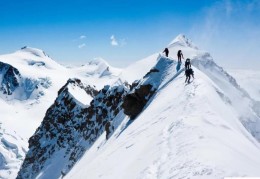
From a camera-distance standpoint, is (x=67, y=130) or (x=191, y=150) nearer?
(x=191, y=150)

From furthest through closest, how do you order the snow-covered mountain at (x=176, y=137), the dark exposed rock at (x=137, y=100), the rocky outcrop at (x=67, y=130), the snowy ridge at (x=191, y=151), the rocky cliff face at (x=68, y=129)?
1. the rocky outcrop at (x=67, y=130)
2. the rocky cliff face at (x=68, y=129)
3. the dark exposed rock at (x=137, y=100)
4. the snow-covered mountain at (x=176, y=137)
5. the snowy ridge at (x=191, y=151)

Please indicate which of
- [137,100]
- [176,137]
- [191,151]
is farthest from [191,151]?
[137,100]

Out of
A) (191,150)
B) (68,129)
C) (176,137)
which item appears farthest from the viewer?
(68,129)

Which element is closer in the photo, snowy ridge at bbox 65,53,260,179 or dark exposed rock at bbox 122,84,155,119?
snowy ridge at bbox 65,53,260,179


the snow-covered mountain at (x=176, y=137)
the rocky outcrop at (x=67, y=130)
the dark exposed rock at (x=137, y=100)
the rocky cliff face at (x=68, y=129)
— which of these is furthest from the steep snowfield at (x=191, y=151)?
the rocky outcrop at (x=67, y=130)

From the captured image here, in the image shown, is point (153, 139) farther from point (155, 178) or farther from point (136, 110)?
point (136, 110)

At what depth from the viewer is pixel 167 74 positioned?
52.0 m

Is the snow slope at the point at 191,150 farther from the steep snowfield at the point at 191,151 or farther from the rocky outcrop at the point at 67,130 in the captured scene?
the rocky outcrop at the point at 67,130

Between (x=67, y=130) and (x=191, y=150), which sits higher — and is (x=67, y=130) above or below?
below

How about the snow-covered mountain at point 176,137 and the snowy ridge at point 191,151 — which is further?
the snow-covered mountain at point 176,137

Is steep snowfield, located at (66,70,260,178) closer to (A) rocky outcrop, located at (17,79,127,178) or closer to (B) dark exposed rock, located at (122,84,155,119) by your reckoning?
(B) dark exposed rock, located at (122,84,155,119)

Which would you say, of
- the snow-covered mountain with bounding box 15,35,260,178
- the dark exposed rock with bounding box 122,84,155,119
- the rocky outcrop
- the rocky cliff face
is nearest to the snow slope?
the snow-covered mountain with bounding box 15,35,260,178

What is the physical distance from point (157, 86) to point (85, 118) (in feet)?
229

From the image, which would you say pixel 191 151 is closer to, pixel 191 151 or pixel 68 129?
pixel 191 151
